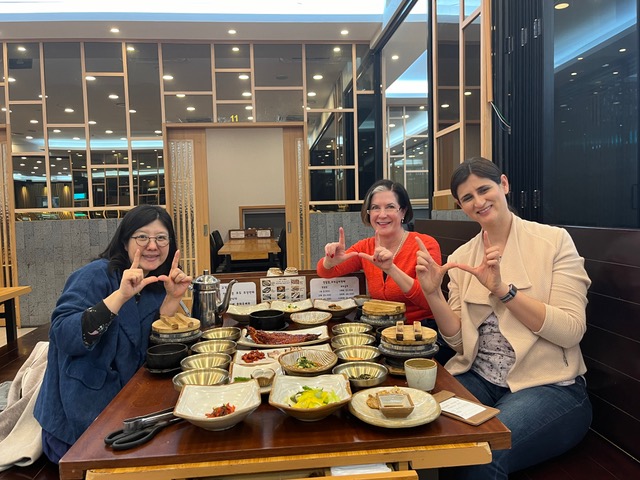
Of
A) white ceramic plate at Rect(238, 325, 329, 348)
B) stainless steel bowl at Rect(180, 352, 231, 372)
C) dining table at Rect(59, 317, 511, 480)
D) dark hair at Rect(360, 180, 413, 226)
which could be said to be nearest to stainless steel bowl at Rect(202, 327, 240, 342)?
white ceramic plate at Rect(238, 325, 329, 348)

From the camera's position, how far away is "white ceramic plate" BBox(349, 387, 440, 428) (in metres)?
1.08

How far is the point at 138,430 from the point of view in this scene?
111 centimetres

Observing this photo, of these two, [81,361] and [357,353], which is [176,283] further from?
[357,353]

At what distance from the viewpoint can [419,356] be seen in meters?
1.45

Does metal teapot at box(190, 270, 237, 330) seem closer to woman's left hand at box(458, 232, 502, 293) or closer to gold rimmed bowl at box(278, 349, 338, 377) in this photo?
gold rimmed bowl at box(278, 349, 338, 377)

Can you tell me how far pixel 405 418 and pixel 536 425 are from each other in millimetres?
652

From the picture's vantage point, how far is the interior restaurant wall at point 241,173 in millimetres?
6977

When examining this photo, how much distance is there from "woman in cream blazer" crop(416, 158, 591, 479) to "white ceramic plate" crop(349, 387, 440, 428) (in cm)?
40

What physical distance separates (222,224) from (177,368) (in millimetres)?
6665

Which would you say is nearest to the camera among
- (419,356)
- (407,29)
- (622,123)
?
(419,356)

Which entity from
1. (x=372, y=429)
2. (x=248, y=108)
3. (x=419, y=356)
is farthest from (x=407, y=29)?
(x=372, y=429)

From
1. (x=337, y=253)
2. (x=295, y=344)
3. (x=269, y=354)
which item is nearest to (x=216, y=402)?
(x=269, y=354)

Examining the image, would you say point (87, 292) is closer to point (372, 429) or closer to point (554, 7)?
point (372, 429)

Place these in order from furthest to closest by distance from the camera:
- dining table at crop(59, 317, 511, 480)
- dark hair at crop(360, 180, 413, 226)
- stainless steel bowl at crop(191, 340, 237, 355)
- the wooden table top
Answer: the wooden table top, dark hair at crop(360, 180, 413, 226), stainless steel bowl at crop(191, 340, 237, 355), dining table at crop(59, 317, 511, 480)
